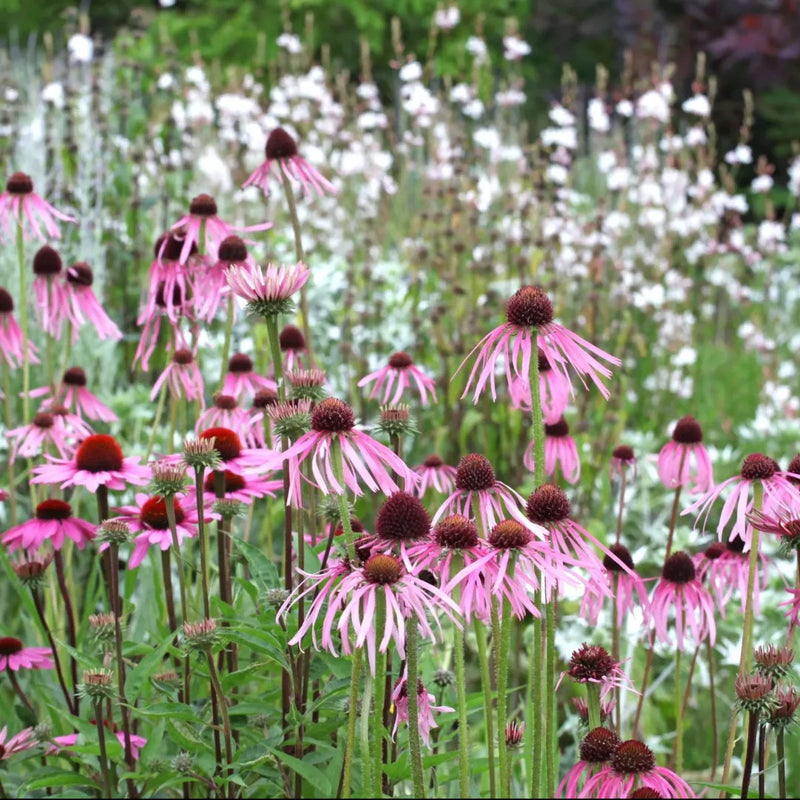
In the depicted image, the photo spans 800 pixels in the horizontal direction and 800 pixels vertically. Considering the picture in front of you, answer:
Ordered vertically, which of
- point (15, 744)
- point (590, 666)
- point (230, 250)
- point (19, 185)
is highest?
point (19, 185)

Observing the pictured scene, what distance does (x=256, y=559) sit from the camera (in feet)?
4.44

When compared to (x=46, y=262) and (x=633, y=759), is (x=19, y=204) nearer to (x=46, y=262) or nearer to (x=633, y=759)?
(x=46, y=262)

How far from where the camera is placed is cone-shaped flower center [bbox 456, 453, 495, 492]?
3.70 ft

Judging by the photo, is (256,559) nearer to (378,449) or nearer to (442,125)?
(378,449)

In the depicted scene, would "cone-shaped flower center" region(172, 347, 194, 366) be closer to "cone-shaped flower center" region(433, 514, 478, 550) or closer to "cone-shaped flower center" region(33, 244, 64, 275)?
"cone-shaped flower center" region(33, 244, 64, 275)

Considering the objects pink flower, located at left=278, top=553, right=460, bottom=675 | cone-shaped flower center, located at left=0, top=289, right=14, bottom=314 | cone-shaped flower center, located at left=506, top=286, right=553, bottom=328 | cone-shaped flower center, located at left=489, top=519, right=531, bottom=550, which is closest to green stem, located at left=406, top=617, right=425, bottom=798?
pink flower, located at left=278, top=553, right=460, bottom=675

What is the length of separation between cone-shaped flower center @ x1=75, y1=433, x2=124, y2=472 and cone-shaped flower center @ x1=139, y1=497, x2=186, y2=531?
7 cm

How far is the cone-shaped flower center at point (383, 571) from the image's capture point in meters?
0.98

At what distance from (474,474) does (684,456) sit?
0.65 metres

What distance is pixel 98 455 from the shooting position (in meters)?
1.48

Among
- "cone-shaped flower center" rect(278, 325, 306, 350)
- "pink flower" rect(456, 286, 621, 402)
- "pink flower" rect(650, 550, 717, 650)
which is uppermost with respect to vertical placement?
"pink flower" rect(456, 286, 621, 402)

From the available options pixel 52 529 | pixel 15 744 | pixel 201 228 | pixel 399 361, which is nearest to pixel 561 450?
pixel 399 361

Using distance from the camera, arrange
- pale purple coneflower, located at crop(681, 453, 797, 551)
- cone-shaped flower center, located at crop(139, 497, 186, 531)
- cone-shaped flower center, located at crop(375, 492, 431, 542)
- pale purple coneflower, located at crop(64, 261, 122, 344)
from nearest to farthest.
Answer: cone-shaped flower center, located at crop(375, 492, 431, 542)
pale purple coneflower, located at crop(681, 453, 797, 551)
cone-shaped flower center, located at crop(139, 497, 186, 531)
pale purple coneflower, located at crop(64, 261, 122, 344)

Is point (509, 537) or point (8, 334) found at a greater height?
point (8, 334)
